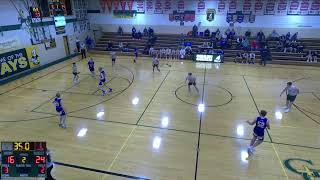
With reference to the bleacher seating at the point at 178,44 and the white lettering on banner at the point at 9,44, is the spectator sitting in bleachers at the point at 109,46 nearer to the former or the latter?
the bleacher seating at the point at 178,44

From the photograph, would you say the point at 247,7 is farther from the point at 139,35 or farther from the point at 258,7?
the point at 139,35

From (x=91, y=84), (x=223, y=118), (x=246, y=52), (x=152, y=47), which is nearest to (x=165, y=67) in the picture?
(x=152, y=47)

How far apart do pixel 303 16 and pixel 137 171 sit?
75.2ft

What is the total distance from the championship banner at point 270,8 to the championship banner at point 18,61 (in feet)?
70.5

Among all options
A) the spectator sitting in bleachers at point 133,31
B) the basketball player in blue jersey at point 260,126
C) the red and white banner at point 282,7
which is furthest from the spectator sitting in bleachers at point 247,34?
the basketball player in blue jersey at point 260,126

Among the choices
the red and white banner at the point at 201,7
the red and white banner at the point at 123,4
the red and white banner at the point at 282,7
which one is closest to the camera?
the red and white banner at the point at 282,7

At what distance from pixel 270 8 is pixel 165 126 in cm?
1926

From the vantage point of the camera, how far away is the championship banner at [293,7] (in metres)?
22.0

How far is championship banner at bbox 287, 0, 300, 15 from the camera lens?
22.0 metres

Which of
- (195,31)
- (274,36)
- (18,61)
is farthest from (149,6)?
(18,61)

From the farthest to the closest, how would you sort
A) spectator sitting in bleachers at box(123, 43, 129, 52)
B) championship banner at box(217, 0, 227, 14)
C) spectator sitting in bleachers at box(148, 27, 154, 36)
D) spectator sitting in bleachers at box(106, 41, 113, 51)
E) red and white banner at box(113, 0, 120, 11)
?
1. red and white banner at box(113, 0, 120, 11)
2. spectator sitting in bleachers at box(148, 27, 154, 36)
3. spectator sitting in bleachers at box(106, 41, 113, 51)
4. spectator sitting in bleachers at box(123, 43, 129, 52)
5. championship banner at box(217, 0, 227, 14)
